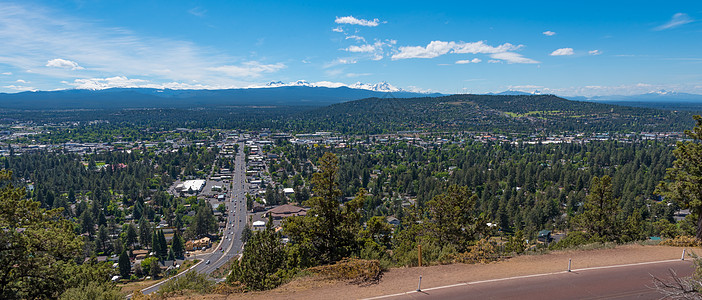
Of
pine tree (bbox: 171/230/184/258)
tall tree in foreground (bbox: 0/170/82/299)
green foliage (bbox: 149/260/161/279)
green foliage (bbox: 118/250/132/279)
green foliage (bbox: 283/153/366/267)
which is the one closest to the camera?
tall tree in foreground (bbox: 0/170/82/299)

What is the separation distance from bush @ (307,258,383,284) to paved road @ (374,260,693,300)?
1726mm

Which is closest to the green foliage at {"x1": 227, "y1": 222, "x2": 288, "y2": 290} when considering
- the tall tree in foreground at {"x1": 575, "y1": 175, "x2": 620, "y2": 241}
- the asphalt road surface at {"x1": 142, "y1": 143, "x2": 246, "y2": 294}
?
the asphalt road surface at {"x1": 142, "y1": 143, "x2": 246, "y2": 294}

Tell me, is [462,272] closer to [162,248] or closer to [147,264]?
[147,264]

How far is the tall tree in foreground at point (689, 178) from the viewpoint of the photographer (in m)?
17.9

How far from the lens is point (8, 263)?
1242 cm

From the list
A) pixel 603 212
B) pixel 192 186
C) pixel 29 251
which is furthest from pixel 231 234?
pixel 603 212

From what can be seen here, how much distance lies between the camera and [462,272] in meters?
13.7

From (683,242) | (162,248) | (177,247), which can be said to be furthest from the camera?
(177,247)

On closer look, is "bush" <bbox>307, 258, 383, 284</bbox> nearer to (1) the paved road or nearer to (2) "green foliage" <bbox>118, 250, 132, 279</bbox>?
(1) the paved road

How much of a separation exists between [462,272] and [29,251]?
15398mm

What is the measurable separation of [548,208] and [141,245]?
6369 centimetres

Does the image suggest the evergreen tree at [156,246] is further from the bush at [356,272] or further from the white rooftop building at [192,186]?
the bush at [356,272]

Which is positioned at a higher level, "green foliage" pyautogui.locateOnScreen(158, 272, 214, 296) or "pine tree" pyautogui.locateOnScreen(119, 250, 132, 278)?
"green foliage" pyautogui.locateOnScreen(158, 272, 214, 296)

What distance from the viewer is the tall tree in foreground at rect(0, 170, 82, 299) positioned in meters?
12.4
